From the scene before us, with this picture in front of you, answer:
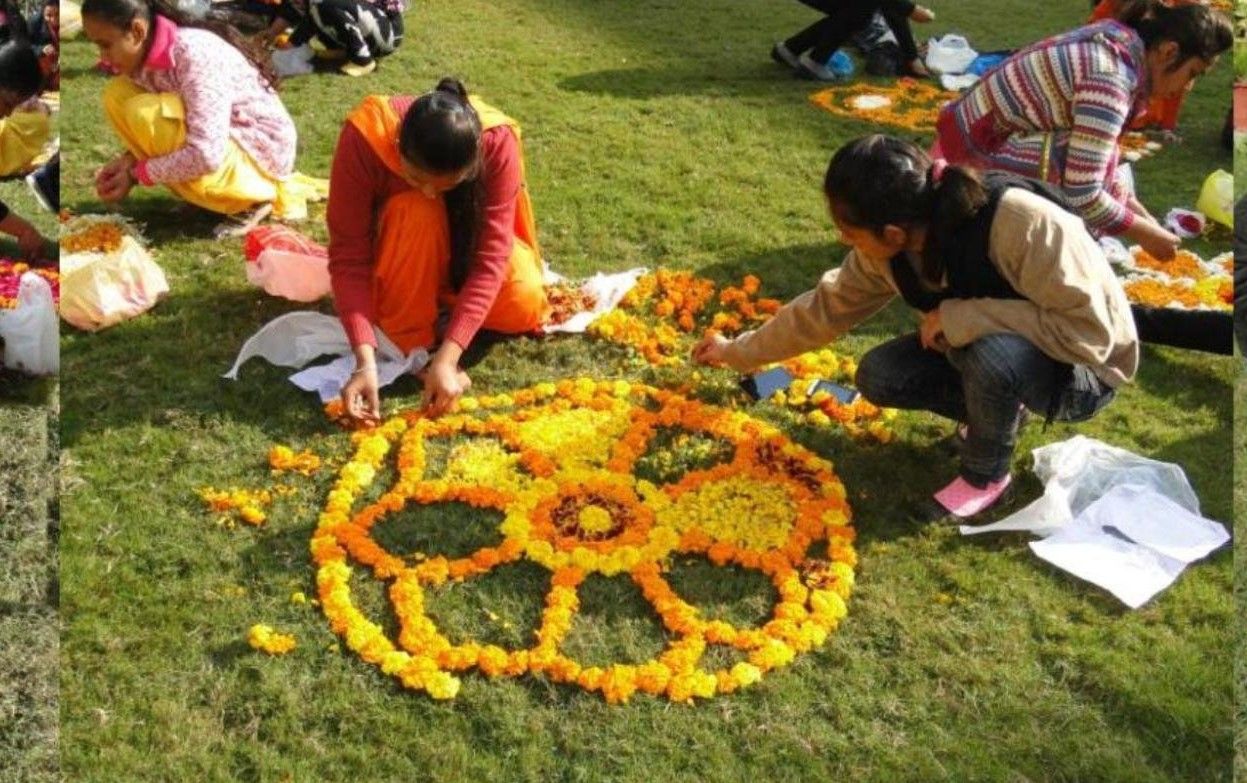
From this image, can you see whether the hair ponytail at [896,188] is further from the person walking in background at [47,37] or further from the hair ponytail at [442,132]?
the person walking in background at [47,37]

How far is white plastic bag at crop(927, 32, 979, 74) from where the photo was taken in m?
8.82

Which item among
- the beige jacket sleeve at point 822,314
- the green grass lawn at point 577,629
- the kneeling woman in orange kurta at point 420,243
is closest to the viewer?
the green grass lawn at point 577,629

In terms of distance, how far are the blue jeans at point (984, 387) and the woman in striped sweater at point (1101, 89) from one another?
116 centimetres

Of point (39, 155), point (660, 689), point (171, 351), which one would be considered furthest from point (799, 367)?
point (39, 155)

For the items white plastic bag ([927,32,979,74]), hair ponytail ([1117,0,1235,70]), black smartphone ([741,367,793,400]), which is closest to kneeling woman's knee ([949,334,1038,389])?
black smartphone ([741,367,793,400])

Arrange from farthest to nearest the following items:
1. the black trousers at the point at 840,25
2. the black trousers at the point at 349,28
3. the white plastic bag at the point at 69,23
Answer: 1. the black trousers at the point at 840,25
2. the white plastic bag at the point at 69,23
3. the black trousers at the point at 349,28

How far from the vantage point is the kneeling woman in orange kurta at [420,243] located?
4191 mm

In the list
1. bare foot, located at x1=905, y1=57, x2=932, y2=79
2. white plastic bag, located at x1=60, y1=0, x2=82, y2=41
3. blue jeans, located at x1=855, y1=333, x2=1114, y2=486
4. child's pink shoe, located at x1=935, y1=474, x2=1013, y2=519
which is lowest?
bare foot, located at x1=905, y1=57, x2=932, y2=79

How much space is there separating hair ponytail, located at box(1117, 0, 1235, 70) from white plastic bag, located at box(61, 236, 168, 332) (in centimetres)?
430

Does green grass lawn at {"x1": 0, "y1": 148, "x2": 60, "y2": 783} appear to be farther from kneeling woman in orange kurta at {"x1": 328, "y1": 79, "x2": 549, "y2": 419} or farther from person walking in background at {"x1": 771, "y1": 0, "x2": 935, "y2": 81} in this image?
person walking in background at {"x1": 771, "y1": 0, "x2": 935, "y2": 81}

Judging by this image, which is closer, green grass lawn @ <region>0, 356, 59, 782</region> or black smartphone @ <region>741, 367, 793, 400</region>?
green grass lawn @ <region>0, 356, 59, 782</region>

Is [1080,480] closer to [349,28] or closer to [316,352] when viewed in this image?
[316,352]

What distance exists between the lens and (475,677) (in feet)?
10.8

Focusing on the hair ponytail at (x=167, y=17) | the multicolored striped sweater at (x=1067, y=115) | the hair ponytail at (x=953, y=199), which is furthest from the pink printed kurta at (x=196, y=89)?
the hair ponytail at (x=953, y=199)
